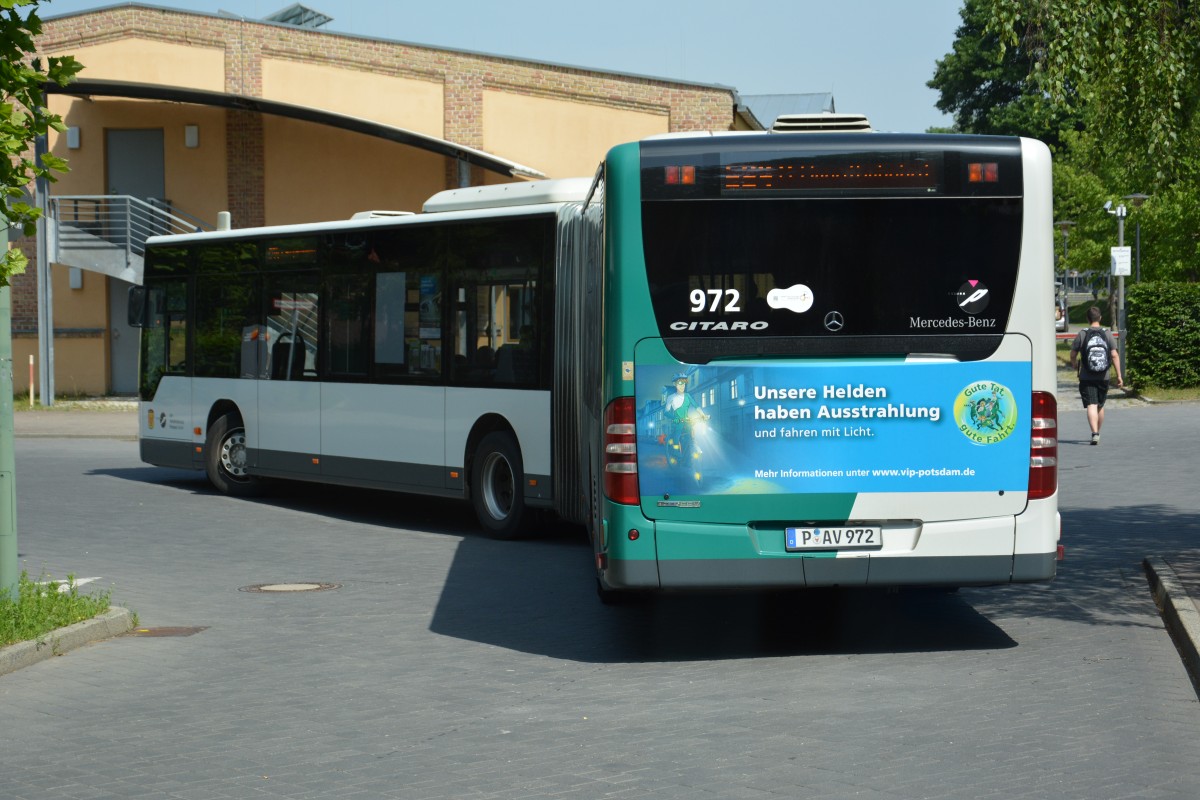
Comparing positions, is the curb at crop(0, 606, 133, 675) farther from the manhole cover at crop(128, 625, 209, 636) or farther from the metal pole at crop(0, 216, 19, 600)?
the metal pole at crop(0, 216, 19, 600)

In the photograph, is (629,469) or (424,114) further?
(424,114)

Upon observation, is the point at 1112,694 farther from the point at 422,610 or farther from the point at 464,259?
the point at 464,259

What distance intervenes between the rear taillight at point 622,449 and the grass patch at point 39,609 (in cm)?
351

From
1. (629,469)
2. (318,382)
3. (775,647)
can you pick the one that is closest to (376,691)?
(629,469)

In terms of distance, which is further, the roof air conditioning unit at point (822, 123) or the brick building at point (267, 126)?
the brick building at point (267, 126)

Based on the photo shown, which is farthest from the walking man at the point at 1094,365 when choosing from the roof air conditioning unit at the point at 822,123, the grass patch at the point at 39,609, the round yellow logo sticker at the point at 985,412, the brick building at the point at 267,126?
the brick building at the point at 267,126

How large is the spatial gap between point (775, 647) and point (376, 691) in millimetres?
2414

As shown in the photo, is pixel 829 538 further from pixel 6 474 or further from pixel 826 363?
pixel 6 474

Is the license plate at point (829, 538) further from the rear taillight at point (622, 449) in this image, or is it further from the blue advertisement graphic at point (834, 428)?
the rear taillight at point (622, 449)

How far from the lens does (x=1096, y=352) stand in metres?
22.3

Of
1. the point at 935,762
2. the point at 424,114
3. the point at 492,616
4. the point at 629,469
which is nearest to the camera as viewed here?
the point at 935,762

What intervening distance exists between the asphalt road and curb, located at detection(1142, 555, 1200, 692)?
11cm

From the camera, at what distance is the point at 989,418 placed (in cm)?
848

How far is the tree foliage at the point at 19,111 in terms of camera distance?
28.2 feet
